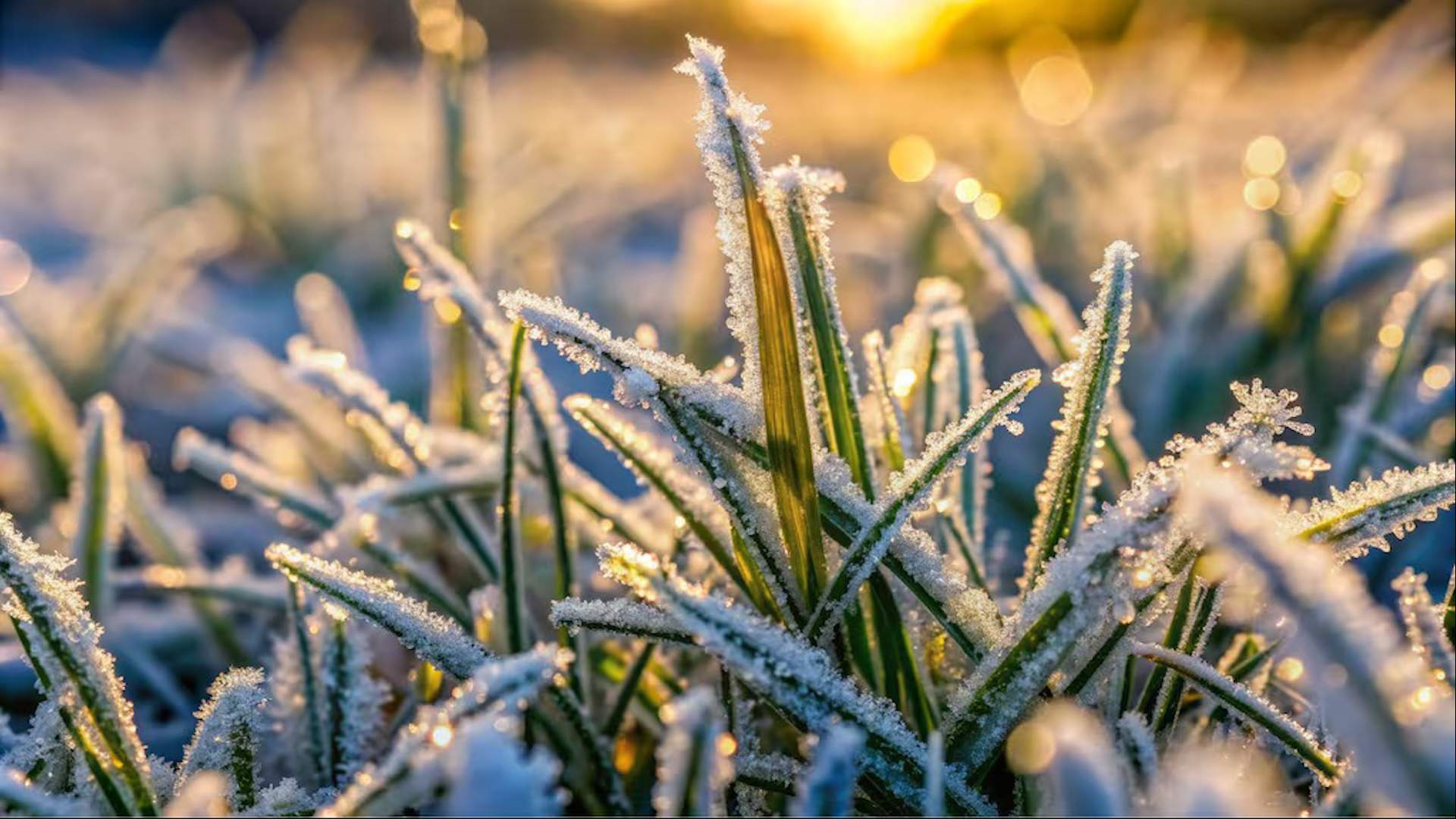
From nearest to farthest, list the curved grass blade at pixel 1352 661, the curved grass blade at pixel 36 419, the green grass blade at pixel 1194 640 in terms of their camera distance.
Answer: the curved grass blade at pixel 1352 661, the green grass blade at pixel 1194 640, the curved grass blade at pixel 36 419

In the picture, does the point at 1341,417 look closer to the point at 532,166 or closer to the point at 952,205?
the point at 952,205

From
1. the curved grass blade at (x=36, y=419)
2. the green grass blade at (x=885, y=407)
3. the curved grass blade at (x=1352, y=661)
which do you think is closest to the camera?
the curved grass blade at (x=1352, y=661)

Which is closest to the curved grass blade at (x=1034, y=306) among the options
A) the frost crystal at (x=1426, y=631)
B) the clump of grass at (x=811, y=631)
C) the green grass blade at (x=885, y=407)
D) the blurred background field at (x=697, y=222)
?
the blurred background field at (x=697, y=222)

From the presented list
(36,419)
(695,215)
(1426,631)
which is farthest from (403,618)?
(695,215)

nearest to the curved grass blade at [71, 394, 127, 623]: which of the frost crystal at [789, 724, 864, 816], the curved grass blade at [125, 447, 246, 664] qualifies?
the curved grass blade at [125, 447, 246, 664]

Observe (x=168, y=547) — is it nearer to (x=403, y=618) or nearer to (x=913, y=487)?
(x=403, y=618)

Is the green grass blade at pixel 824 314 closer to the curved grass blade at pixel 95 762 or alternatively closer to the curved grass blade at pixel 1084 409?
the curved grass blade at pixel 1084 409
